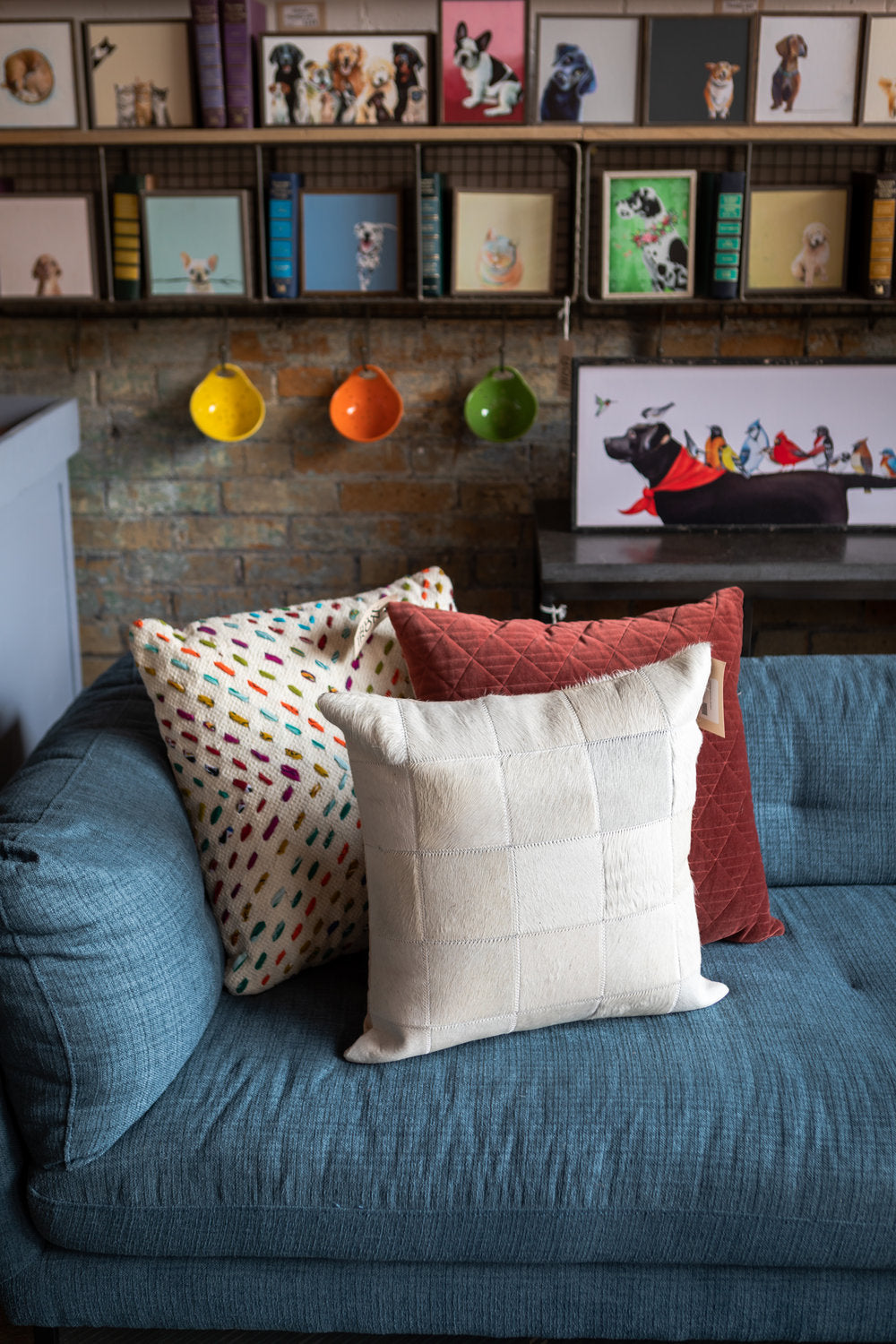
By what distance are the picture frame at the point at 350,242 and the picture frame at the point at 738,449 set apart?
54 cm

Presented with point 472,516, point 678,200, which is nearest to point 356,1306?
point 472,516

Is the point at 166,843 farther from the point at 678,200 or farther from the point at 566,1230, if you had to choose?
the point at 678,200

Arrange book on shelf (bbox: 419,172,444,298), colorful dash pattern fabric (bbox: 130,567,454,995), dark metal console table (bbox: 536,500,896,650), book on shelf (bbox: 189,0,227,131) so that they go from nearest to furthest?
colorful dash pattern fabric (bbox: 130,567,454,995), dark metal console table (bbox: 536,500,896,650), book on shelf (bbox: 189,0,227,131), book on shelf (bbox: 419,172,444,298)

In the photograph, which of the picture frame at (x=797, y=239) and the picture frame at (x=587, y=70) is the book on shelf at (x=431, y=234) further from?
the picture frame at (x=797, y=239)

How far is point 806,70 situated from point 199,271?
1.30 m

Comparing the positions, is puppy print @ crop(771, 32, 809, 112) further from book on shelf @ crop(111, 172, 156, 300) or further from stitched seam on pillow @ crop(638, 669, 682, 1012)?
stitched seam on pillow @ crop(638, 669, 682, 1012)

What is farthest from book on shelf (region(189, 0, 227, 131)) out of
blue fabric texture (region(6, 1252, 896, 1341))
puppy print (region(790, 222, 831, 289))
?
blue fabric texture (region(6, 1252, 896, 1341))

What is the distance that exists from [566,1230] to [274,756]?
0.58 metres

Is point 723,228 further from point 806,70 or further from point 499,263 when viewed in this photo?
point 499,263

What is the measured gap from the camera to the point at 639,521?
2443 mm

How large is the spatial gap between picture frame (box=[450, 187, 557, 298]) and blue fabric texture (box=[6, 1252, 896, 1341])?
75.1 inches

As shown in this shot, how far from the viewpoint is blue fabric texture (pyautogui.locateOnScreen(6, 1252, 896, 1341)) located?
119 cm

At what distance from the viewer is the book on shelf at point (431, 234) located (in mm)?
2410

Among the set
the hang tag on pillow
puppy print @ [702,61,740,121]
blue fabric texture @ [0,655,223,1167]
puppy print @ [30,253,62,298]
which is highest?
puppy print @ [702,61,740,121]
